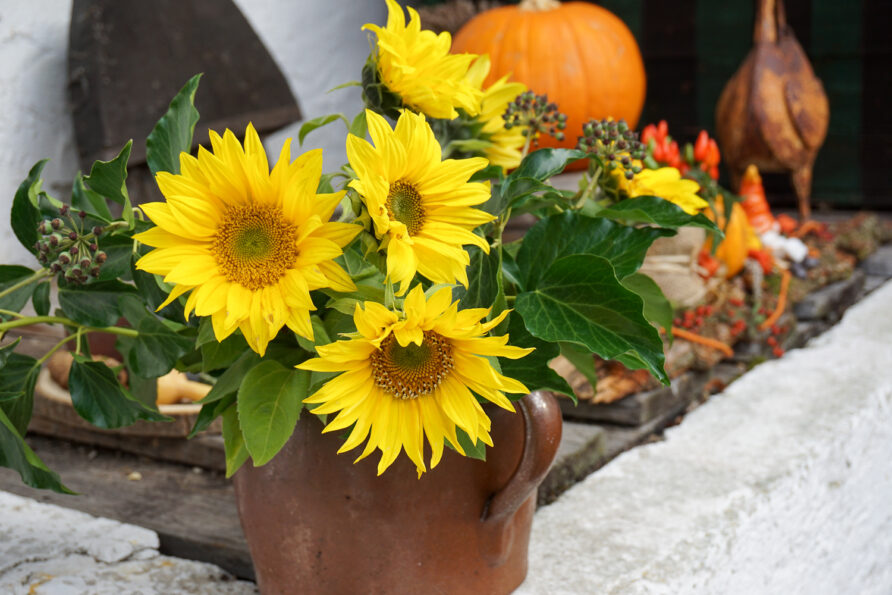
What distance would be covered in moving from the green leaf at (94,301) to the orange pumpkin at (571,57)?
1.21m

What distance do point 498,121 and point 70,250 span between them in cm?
32

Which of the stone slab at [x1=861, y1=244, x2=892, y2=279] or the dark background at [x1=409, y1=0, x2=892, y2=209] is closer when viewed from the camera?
the stone slab at [x1=861, y1=244, x2=892, y2=279]

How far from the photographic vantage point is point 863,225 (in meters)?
2.38

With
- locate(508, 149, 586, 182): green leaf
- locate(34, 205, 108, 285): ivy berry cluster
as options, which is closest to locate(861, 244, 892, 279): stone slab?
locate(508, 149, 586, 182): green leaf

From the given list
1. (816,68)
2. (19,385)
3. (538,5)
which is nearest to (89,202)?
(19,385)

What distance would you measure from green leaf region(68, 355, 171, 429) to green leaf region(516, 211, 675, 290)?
280 millimetres

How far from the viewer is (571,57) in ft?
5.74

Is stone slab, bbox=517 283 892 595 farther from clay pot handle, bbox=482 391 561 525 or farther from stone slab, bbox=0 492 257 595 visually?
stone slab, bbox=0 492 257 595

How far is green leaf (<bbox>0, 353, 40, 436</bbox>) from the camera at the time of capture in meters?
0.61

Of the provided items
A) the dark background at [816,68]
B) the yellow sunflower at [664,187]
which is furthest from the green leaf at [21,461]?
the dark background at [816,68]

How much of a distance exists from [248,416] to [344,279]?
0.38ft

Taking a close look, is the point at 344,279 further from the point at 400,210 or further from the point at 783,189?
the point at 783,189

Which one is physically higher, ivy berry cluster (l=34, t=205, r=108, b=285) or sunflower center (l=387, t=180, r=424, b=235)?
sunflower center (l=387, t=180, r=424, b=235)

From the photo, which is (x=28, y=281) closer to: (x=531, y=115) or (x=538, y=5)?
(x=531, y=115)
